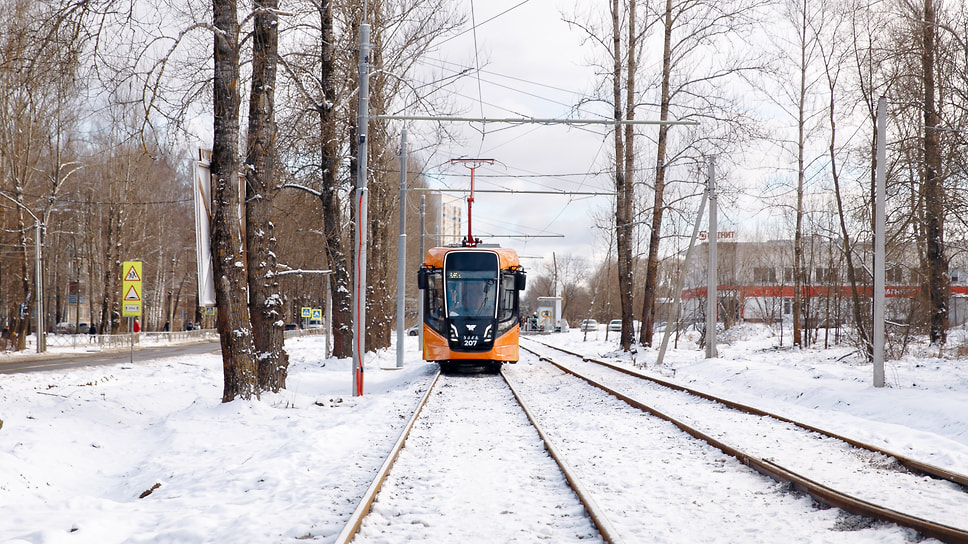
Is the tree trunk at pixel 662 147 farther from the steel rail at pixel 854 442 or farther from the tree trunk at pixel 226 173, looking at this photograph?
the tree trunk at pixel 226 173

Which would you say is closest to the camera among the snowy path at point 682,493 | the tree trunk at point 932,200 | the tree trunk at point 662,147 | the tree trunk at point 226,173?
the snowy path at point 682,493

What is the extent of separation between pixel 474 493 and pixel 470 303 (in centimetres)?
1297

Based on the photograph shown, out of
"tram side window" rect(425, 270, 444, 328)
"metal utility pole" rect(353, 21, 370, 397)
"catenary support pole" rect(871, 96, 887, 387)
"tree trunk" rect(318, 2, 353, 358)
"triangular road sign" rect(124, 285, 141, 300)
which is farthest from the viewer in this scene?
"triangular road sign" rect(124, 285, 141, 300)

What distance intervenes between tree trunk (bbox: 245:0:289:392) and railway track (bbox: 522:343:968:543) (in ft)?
20.7

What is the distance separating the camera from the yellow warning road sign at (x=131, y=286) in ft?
67.7

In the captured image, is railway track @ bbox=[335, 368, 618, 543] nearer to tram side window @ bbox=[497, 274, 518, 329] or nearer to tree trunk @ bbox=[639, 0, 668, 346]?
tram side window @ bbox=[497, 274, 518, 329]

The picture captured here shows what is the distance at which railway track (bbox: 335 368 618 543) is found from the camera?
17.5 feet

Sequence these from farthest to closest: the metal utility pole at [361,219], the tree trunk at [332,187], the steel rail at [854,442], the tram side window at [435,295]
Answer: the tram side window at [435,295], the tree trunk at [332,187], the metal utility pole at [361,219], the steel rail at [854,442]

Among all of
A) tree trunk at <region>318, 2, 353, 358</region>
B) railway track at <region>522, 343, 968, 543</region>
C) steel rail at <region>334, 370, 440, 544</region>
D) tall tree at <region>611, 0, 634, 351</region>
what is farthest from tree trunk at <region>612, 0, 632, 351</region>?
steel rail at <region>334, 370, 440, 544</region>

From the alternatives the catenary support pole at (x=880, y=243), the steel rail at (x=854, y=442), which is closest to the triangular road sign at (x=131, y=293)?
the steel rail at (x=854, y=442)

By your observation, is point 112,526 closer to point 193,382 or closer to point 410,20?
point 193,382

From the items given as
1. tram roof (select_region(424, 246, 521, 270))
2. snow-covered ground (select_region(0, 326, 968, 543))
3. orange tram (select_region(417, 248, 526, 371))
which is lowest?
snow-covered ground (select_region(0, 326, 968, 543))

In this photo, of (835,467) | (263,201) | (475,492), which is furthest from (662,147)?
(475,492)

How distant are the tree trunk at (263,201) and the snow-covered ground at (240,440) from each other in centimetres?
94
